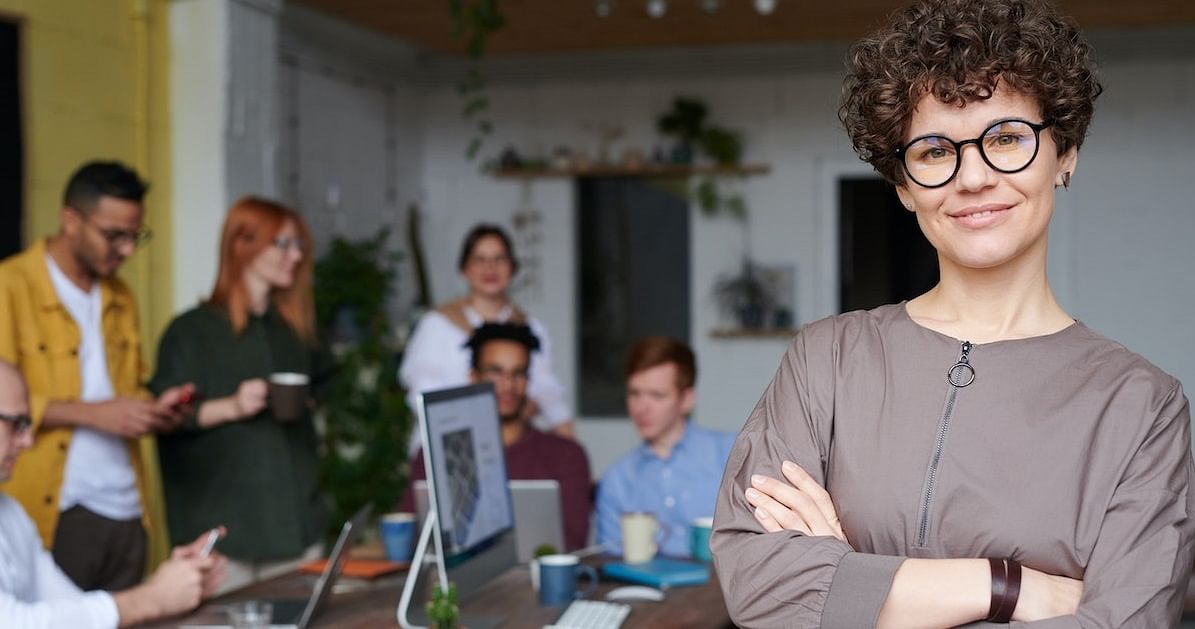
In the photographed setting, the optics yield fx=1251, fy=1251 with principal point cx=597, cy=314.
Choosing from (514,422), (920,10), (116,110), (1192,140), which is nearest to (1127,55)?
(1192,140)

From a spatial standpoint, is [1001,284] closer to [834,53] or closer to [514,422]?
[514,422]

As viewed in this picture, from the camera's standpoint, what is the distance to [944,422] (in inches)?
51.4

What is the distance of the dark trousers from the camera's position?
3074mm

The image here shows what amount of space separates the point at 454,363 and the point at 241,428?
3.35 ft

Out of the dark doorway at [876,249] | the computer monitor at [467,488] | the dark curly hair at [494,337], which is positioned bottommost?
the computer monitor at [467,488]

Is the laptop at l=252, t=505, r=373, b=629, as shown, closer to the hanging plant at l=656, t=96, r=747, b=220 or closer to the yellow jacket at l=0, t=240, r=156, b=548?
the yellow jacket at l=0, t=240, r=156, b=548

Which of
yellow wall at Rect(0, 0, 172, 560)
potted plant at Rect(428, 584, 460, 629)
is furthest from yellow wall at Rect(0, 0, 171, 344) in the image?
potted plant at Rect(428, 584, 460, 629)

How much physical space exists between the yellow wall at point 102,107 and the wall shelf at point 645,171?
2.81 meters

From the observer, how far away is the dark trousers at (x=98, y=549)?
307 cm

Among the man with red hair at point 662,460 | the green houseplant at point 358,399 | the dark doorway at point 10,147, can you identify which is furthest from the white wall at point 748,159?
the man with red hair at point 662,460

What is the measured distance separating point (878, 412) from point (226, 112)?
12.4 ft

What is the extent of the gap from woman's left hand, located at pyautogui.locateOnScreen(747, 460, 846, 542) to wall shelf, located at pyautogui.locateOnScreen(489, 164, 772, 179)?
223 inches

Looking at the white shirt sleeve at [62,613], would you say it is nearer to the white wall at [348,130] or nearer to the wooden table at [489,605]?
the wooden table at [489,605]

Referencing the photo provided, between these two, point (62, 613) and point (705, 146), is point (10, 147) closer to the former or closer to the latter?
point (62, 613)
